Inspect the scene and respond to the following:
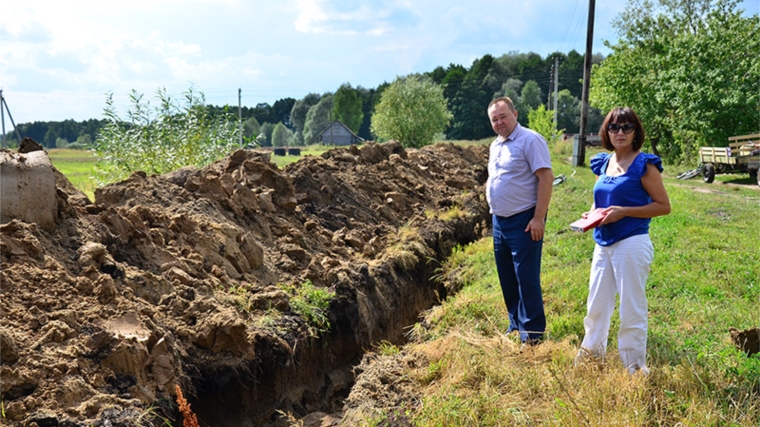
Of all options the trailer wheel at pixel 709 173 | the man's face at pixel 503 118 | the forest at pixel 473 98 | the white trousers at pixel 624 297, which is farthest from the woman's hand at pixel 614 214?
the forest at pixel 473 98

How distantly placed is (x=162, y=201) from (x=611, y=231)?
483 cm

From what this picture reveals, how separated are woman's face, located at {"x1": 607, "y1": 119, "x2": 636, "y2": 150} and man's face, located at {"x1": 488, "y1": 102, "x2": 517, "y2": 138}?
2.92 feet

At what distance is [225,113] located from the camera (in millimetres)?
11828

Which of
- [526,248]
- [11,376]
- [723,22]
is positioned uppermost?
[723,22]

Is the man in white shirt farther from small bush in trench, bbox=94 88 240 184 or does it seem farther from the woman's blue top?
small bush in trench, bbox=94 88 240 184

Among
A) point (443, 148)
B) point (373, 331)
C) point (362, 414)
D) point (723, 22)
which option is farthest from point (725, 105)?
point (362, 414)

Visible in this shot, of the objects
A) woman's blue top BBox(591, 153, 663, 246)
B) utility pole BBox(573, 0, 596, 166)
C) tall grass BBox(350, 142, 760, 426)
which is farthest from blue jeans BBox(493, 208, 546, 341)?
utility pole BBox(573, 0, 596, 166)

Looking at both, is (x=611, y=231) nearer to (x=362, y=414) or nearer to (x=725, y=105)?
(x=362, y=414)

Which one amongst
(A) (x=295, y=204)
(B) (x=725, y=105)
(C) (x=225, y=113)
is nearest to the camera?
(A) (x=295, y=204)

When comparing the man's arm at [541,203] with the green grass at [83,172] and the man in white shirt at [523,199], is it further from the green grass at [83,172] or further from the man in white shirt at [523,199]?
the green grass at [83,172]

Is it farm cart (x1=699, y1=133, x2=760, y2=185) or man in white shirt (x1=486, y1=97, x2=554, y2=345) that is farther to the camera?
farm cart (x1=699, y1=133, x2=760, y2=185)

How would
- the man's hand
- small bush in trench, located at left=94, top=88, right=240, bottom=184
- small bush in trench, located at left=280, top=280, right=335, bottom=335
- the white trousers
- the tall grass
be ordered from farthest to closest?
1. small bush in trench, located at left=94, top=88, right=240, bottom=184
2. small bush in trench, located at left=280, top=280, right=335, bottom=335
3. the man's hand
4. the white trousers
5. the tall grass

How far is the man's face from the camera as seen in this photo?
4668mm

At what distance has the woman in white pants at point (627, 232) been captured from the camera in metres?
3.82
